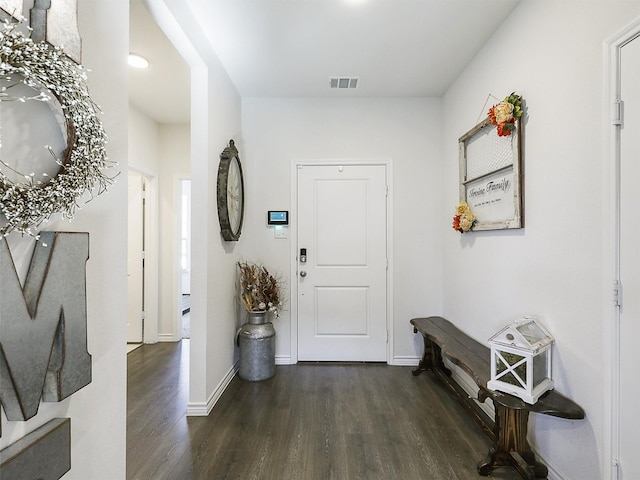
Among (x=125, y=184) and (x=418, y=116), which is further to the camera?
(x=418, y=116)

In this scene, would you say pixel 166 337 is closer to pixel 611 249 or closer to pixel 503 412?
pixel 503 412

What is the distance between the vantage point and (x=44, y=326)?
2.95 ft

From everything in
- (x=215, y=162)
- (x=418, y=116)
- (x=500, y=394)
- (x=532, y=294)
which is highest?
(x=418, y=116)

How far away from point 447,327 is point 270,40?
278 cm

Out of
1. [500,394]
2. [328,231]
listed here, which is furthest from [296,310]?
[500,394]

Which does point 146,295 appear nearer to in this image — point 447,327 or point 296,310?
point 296,310

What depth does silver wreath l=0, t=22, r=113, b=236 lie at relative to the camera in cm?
78

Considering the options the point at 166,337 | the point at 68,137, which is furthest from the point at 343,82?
the point at 166,337

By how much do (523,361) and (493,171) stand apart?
130 cm

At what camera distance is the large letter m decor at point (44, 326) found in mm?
813

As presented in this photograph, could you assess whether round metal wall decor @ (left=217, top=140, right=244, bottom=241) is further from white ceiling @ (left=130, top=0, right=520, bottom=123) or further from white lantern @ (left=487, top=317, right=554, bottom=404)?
white lantern @ (left=487, top=317, right=554, bottom=404)

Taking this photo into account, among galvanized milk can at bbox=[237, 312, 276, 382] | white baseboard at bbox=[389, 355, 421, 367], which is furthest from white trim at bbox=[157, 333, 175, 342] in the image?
white baseboard at bbox=[389, 355, 421, 367]

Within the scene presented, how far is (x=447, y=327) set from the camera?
9.48 feet

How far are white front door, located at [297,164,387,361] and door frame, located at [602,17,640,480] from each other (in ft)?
6.65
